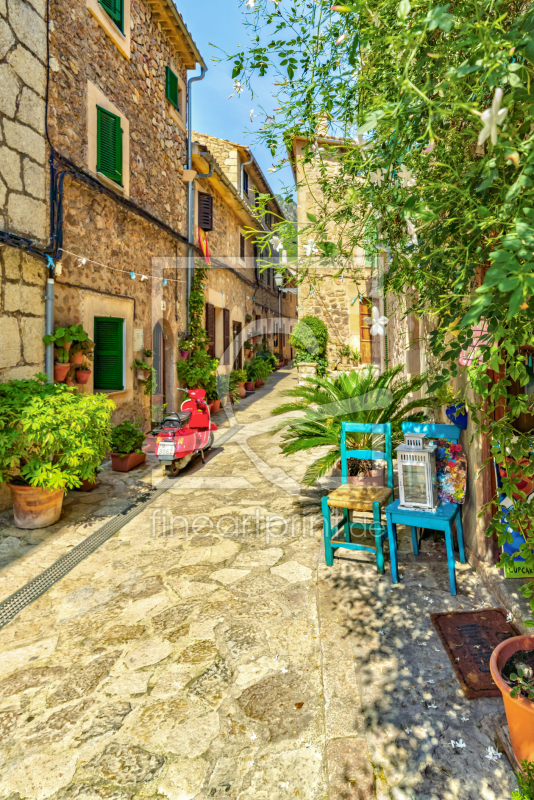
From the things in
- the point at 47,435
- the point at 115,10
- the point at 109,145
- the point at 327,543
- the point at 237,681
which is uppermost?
the point at 115,10

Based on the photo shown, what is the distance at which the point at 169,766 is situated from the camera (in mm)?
1947

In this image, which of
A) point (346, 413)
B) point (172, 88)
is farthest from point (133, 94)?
point (346, 413)

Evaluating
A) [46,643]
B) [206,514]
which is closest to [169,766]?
[46,643]

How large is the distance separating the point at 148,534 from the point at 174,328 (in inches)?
241

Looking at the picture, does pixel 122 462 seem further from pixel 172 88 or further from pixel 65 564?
pixel 172 88

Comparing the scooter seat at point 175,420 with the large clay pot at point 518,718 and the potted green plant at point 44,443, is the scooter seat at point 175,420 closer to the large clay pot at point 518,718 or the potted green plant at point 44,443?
the potted green plant at point 44,443

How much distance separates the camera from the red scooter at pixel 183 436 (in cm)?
613

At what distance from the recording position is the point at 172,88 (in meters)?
9.58

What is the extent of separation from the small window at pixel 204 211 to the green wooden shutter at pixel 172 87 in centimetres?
186

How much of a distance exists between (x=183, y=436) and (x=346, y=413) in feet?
8.03

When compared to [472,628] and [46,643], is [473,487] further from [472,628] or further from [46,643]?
[46,643]

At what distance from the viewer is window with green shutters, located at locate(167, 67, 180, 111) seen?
9406 millimetres

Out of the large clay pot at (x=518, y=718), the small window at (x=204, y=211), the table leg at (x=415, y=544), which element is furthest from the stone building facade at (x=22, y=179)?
the small window at (x=204, y=211)

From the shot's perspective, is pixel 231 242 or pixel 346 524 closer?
pixel 346 524
